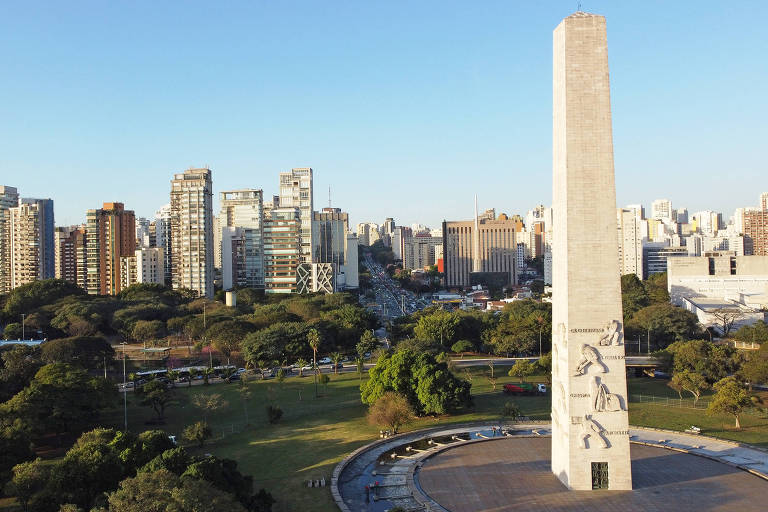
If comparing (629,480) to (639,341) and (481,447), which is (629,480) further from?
(639,341)

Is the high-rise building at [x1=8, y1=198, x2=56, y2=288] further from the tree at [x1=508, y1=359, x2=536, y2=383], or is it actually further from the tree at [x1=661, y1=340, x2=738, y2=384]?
the tree at [x1=661, y1=340, x2=738, y2=384]

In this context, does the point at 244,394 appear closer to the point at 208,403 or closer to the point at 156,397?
the point at 208,403

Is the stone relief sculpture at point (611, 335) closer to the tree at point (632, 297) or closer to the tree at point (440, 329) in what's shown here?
the tree at point (440, 329)

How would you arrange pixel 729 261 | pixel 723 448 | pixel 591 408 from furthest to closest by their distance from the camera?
pixel 729 261, pixel 723 448, pixel 591 408

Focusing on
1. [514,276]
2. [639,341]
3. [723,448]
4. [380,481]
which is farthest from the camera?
[514,276]

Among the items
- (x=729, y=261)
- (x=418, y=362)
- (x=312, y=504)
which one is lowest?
(x=312, y=504)

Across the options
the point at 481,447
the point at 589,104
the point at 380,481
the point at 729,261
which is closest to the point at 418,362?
the point at 481,447

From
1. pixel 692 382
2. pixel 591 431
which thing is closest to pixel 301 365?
A: pixel 692 382
